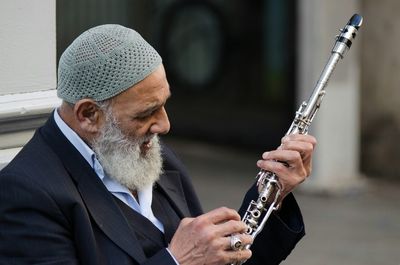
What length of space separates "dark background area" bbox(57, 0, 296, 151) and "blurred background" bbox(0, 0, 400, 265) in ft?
0.04

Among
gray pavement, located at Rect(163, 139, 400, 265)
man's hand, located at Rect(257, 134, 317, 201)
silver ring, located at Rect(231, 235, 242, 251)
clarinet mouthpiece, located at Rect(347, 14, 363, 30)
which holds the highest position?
clarinet mouthpiece, located at Rect(347, 14, 363, 30)

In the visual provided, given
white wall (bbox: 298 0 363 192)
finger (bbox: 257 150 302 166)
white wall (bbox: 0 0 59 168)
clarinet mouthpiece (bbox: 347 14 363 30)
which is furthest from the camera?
white wall (bbox: 298 0 363 192)

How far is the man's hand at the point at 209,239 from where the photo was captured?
2.81m

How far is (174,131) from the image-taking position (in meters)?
10.7

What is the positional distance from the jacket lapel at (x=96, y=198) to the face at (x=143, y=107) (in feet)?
0.52

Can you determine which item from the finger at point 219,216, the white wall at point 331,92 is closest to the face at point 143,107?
the finger at point 219,216

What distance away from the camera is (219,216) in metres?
2.84

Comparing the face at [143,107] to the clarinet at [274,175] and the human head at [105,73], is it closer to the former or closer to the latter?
the human head at [105,73]

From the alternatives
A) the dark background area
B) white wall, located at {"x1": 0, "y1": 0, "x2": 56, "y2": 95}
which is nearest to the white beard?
white wall, located at {"x1": 0, "y1": 0, "x2": 56, "y2": 95}

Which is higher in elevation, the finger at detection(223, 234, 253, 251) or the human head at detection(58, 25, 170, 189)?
A: the human head at detection(58, 25, 170, 189)

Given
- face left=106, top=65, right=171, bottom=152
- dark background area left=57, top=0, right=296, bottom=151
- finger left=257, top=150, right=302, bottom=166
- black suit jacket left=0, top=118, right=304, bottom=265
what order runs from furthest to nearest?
dark background area left=57, top=0, right=296, bottom=151
finger left=257, top=150, right=302, bottom=166
face left=106, top=65, right=171, bottom=152
black suit jacket left=0, top=118, right=304, bottom=265

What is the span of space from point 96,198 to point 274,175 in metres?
0.55

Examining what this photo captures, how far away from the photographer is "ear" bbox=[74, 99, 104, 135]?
2885 mm

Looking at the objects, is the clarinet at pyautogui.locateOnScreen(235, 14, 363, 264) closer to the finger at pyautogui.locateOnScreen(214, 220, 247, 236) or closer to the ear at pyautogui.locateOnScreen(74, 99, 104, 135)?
the finger at pyautogui.locateOnScreen(214, 220, 247, 236)
